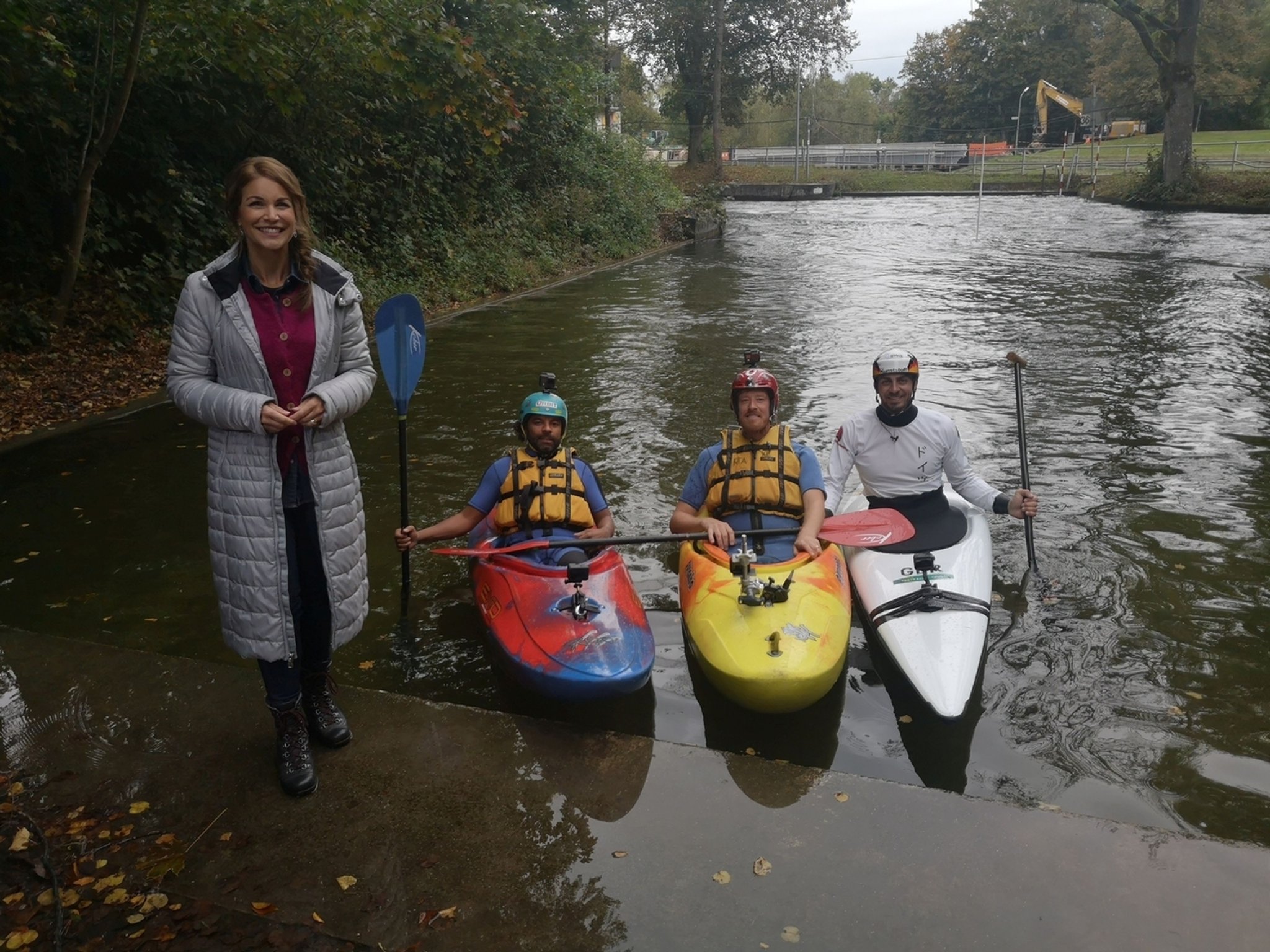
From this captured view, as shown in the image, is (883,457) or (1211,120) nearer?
(883,457)

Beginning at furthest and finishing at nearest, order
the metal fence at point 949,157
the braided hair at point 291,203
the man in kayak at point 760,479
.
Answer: the metal fence at point 949,157, the man in kayak at point 760,479, the braided hair at point 291,203

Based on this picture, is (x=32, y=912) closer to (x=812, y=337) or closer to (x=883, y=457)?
(x=883, y=457)

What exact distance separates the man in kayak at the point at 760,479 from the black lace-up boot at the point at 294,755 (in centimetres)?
213

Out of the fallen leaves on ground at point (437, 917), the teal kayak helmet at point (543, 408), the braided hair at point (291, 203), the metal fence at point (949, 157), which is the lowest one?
the fallen leaves on ground at point (437, 917)

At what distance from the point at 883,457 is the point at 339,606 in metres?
3.27

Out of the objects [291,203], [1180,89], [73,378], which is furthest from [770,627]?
[1180,89]

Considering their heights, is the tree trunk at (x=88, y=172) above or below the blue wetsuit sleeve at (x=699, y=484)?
above

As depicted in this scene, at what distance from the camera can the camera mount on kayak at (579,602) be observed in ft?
13.8

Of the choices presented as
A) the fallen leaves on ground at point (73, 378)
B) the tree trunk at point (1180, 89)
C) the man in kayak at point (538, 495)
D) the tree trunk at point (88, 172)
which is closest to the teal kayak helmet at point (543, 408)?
the man in kayak at point (538, 495)

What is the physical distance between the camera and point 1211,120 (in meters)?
54.9

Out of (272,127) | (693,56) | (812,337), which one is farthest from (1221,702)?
(693,56)

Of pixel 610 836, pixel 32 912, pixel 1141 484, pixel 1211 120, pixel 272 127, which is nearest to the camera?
pixel 32 912

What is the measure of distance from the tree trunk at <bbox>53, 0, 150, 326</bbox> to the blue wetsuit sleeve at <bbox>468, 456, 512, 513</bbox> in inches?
224

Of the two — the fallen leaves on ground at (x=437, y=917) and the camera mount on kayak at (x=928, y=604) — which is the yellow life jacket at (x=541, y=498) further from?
the fallen leaves on ground at (x=437, y=917)
